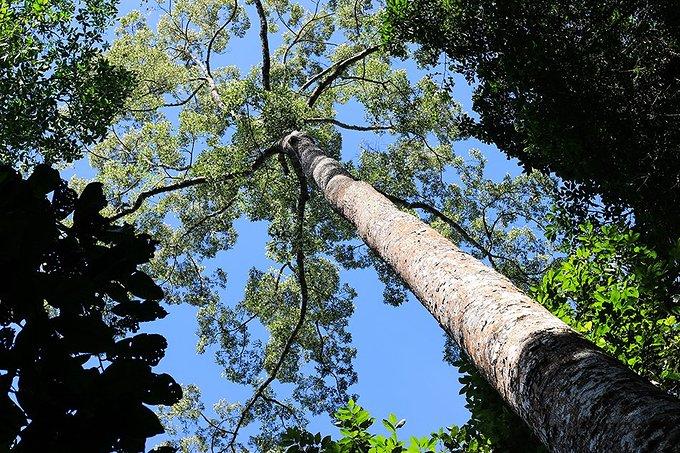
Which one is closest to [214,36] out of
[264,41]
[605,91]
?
[264,41]

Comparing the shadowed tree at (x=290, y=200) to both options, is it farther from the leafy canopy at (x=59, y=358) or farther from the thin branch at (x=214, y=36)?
the leafy canopy at (x=59, y=358)

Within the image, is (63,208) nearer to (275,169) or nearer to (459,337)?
(459,337)

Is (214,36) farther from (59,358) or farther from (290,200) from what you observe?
(59,358)

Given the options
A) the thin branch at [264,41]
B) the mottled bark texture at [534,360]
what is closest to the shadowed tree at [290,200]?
the thin branch at [264,41]

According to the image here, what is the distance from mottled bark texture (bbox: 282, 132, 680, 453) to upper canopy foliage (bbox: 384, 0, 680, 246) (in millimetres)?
2137

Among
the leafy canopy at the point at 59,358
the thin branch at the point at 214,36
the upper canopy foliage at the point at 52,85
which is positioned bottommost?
the leafy canopy at the point at 59,358

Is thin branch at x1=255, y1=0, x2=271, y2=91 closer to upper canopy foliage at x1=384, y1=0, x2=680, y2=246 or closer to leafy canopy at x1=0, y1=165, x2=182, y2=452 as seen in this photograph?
upper canopy foliage at x1=384, y1=0, x2=680, y2=246

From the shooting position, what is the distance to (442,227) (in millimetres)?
15344

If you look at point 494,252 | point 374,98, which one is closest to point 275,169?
point 374,98

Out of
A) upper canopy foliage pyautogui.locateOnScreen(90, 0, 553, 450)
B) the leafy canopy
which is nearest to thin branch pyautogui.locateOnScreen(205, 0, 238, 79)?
upper canopy foliage pyautogui.locateOnScreen(90, 0, 553, 450)

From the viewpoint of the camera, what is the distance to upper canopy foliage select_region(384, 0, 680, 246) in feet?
19.2

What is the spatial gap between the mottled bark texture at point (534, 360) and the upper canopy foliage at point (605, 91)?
214 cm

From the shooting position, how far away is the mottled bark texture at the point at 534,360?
2.19 meters

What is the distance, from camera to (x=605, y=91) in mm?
6113
